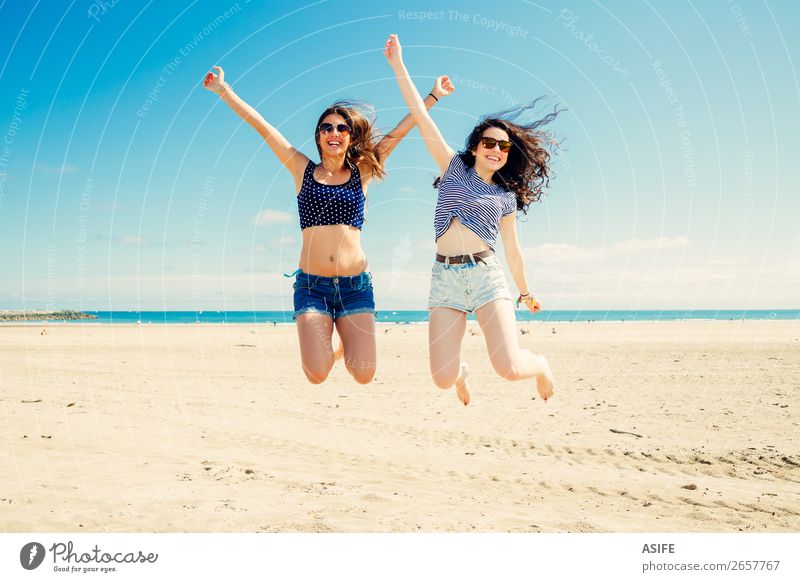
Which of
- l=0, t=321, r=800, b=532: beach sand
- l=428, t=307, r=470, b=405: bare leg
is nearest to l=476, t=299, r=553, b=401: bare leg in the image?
l=428, t=307, r=470, b=405: bare leg

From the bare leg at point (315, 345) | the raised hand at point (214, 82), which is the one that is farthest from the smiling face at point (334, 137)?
the bare leg at point (315, 345)

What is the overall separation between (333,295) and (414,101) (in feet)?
9.33

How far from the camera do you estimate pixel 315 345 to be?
8.24m

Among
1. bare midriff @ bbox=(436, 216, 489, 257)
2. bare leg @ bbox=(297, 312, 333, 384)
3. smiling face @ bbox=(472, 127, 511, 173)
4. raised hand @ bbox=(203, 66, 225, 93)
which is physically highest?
raised hand @ bbox=(203, 66, 225, 93)

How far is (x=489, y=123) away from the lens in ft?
27.3

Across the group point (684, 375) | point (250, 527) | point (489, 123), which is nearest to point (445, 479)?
point (250, 527)

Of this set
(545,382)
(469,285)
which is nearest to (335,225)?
(469,285)

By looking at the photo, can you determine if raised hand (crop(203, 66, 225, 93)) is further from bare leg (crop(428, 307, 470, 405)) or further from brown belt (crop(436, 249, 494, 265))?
bare leg (crop(428, 307, 470, 405))

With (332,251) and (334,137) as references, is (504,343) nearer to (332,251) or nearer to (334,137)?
(332,251)

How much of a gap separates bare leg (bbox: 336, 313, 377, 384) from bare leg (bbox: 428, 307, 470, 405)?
100cm

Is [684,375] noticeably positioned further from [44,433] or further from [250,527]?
[44,433]

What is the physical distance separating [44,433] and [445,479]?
29.5 feet

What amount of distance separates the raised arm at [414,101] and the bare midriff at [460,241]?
104 centimetres

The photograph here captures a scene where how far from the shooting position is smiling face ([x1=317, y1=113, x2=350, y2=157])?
8.15m
